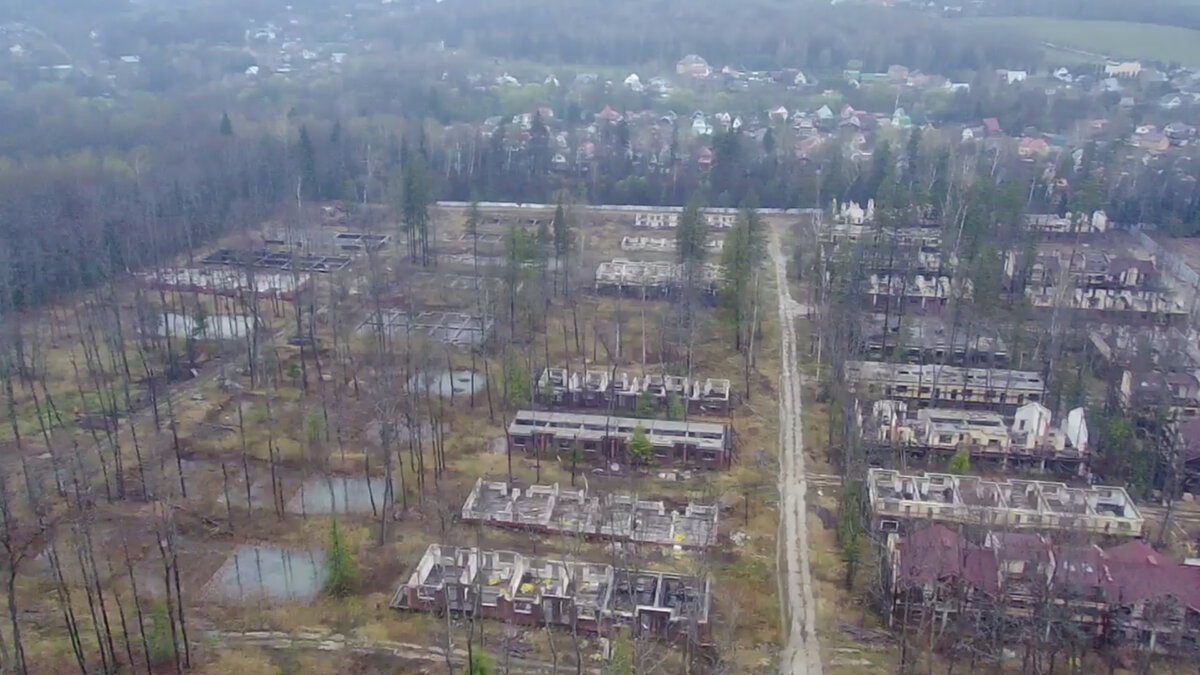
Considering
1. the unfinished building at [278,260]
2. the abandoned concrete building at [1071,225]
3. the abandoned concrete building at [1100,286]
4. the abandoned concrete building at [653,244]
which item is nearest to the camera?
the abandoned concrete building at [1100,286]

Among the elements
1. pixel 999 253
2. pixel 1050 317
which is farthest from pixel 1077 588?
pixel 999 253

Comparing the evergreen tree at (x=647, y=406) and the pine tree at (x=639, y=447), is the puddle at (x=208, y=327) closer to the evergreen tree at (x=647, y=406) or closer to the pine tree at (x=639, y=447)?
the evergreen tree at (x=647, y=406)

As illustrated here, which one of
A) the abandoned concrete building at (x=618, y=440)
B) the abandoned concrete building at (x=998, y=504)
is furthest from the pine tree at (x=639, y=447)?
the abandoned concrete building at (x=998, y=504)

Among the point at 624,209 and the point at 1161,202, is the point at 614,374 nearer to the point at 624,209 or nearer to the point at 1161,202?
the point at 624,209

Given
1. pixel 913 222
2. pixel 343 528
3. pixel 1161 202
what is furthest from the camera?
pixel 1161 202

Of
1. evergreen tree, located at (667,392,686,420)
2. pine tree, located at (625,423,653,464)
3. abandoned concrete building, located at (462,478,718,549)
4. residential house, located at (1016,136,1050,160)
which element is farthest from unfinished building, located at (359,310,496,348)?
residential house, located at (1016,136,1050,160)
